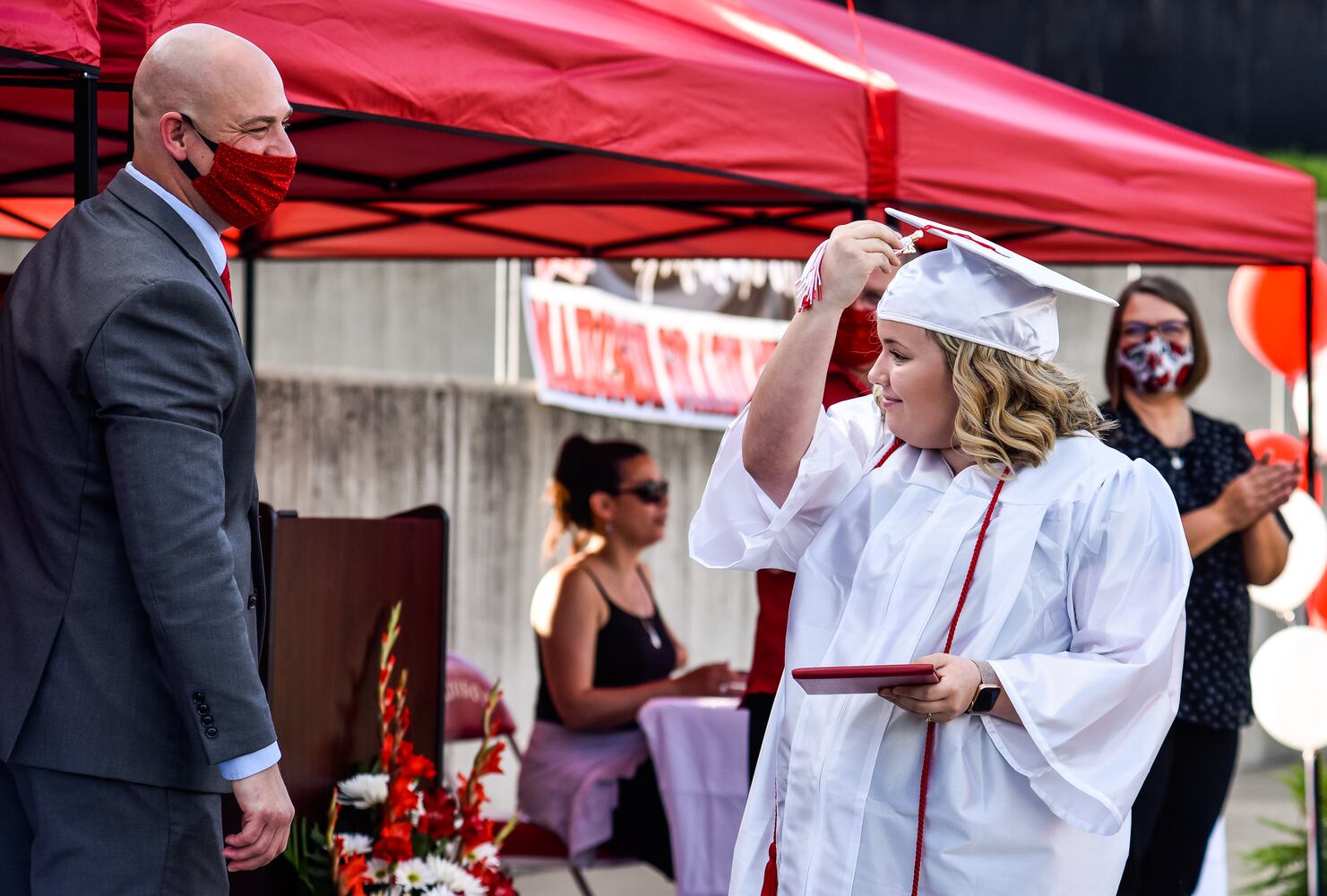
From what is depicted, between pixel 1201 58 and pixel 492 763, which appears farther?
pixel 1201 58

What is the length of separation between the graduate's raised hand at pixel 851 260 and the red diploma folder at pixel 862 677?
513mm

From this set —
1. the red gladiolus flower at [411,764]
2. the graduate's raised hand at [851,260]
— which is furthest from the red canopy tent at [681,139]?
the red gladiolus flower at [411,764]

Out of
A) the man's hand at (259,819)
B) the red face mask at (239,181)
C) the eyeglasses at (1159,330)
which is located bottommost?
the man's hand at (259,819)

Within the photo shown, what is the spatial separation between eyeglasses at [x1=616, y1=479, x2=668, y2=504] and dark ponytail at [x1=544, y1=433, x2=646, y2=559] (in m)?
0.04

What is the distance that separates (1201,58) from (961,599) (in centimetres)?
1382

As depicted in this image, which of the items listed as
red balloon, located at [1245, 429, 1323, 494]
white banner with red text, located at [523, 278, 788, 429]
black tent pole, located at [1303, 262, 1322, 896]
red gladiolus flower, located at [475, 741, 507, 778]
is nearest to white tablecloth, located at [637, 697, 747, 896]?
red gladiolus flower, located at [475, 741, 507, 778]

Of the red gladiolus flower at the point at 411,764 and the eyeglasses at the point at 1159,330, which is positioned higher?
the eyeglasses at the point at 1159,330

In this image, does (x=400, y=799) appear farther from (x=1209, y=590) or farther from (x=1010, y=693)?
(x=1209, y=590)

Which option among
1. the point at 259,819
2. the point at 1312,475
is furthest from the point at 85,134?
the point at 1312,475

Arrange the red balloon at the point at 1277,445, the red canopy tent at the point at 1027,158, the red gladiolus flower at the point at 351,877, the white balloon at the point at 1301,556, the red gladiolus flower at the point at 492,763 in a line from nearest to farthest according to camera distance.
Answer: the red gladiolus flower at the point at 351,877 < the red gladiolus flower at the point at 492,763 < the red canopy tent at the point at 1027,158 < the white balloon at the point at 1301,556 < the red balloon at the point at 1277,445

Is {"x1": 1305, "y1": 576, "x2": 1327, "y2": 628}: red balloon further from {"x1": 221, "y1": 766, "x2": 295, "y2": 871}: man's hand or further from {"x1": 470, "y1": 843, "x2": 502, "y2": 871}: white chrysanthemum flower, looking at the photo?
{"x1": 221, "y1": 766, "x2": 295, "y2": 871}: man's hand

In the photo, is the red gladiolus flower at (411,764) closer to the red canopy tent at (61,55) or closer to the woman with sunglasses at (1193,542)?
the red canopy tent at (61,55)

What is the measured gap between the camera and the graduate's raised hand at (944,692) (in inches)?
77.7

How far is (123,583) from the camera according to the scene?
6.15 ft
